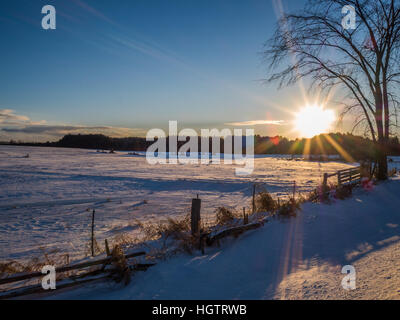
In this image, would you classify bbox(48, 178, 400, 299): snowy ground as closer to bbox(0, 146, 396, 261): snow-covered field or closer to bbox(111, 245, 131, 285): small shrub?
bbox(111, 245, 131, 285): small shrub

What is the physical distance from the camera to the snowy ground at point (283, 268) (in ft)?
10.9

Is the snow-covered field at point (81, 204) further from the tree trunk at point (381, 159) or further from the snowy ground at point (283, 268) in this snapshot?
the tree trunk at point (381, 159)

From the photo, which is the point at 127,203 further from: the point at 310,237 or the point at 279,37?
the point at 279,37

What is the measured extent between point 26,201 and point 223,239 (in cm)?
1243

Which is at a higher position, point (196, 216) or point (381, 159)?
point (381, 159)

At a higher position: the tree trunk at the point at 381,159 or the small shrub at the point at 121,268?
the tree trunk at the point at 381,159

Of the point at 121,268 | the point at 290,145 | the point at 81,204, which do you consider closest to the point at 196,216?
the point at 121,268

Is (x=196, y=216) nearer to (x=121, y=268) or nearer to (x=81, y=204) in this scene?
(x=121, y=268)

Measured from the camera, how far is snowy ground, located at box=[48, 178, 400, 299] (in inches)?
130

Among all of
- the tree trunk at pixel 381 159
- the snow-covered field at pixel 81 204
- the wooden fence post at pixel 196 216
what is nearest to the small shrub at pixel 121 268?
the wooden fence post at pixel 196 216

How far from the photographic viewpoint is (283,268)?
4070 millimetres

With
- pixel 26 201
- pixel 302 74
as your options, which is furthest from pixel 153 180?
pixel 302 74

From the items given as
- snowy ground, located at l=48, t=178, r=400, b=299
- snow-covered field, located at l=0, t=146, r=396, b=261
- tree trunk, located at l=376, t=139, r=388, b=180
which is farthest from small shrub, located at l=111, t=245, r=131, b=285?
tree trunk, located at l=376, t=139, r=388, b=180

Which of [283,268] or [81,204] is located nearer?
[283,268]
